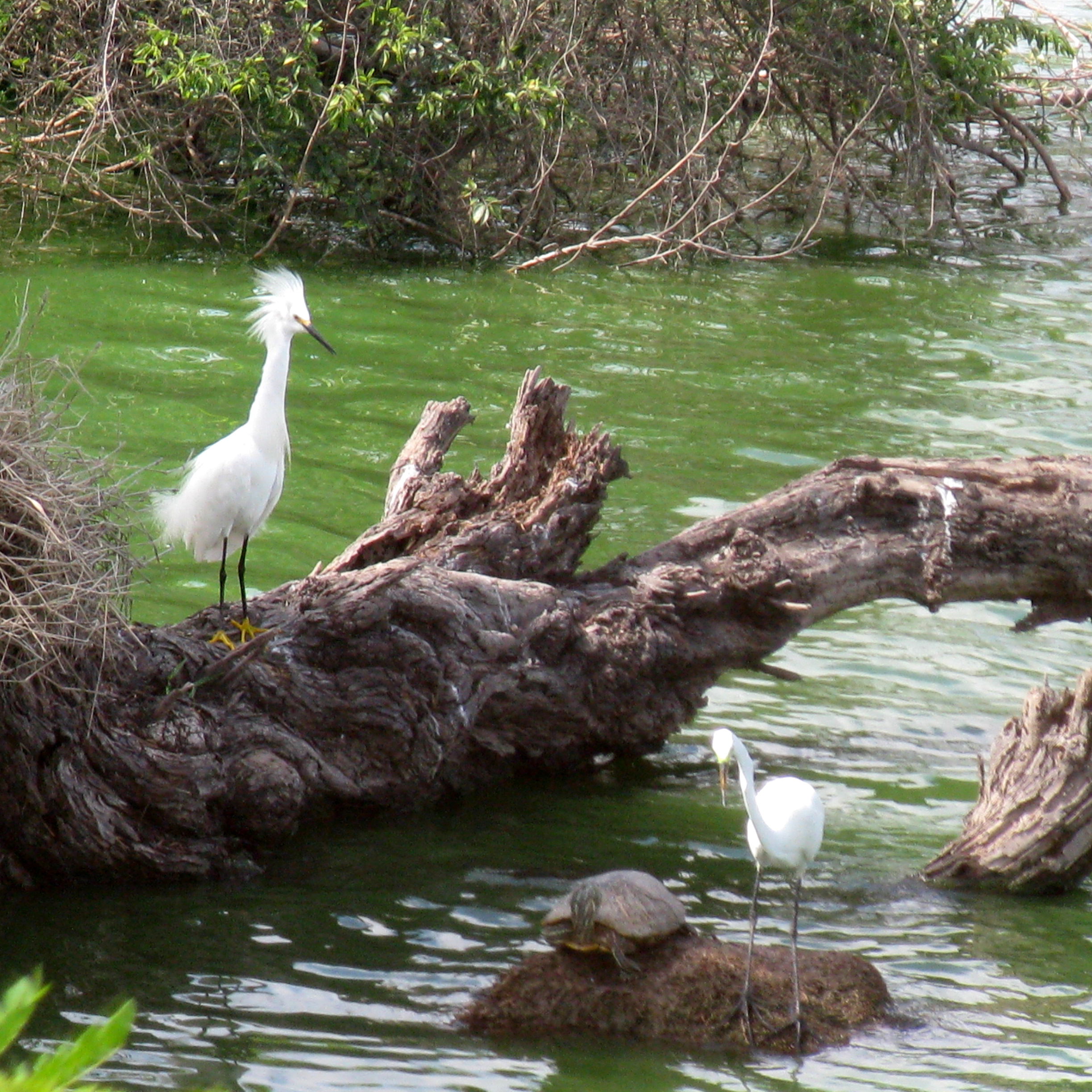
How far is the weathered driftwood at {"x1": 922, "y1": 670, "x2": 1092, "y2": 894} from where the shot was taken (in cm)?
568

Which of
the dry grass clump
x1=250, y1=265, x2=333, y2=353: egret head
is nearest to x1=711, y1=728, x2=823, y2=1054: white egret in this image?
the dry grass clump

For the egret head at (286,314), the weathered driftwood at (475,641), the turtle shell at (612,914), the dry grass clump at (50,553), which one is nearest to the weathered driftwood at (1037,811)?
the weathered driftwood at (475,641)

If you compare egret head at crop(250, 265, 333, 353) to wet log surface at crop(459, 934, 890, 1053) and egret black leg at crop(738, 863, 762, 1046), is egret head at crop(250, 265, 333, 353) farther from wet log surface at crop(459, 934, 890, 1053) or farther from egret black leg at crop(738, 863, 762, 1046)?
egret black leg at crop(738, 863, 762, 1046)

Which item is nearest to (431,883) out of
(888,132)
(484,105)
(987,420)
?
(987,420)

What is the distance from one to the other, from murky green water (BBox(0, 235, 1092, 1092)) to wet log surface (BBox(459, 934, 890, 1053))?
9cm

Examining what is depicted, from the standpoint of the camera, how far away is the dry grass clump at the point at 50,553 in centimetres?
481

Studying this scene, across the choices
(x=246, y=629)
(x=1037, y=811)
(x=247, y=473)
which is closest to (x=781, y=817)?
(x=1037, y=811)

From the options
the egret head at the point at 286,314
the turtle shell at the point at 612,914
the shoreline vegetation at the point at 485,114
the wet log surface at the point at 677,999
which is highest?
the shoreline vegetation at the point at 485,114

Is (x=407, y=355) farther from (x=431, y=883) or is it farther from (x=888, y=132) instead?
(x=431, y=883)

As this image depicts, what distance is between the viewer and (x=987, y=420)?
38.4ft

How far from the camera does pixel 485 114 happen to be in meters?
13.6

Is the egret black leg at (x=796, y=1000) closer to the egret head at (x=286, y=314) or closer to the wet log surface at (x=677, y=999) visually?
the wet log surface at (x=677, y=999)

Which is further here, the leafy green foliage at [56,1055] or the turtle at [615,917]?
the turtle at [615,917]

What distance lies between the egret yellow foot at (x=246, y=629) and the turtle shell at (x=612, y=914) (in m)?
1.76
